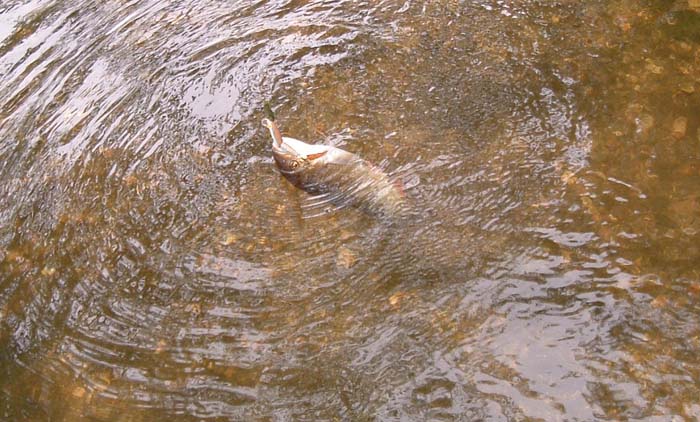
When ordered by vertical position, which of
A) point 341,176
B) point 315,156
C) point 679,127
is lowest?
point 679,127

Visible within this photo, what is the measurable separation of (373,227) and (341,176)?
0.44 meters

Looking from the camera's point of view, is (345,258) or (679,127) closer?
(345,258)

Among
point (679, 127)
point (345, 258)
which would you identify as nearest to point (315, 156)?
point (345, 258)

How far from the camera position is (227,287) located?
4.31 m

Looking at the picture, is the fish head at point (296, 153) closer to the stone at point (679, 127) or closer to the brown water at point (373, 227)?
the brown water at point (373, 227)

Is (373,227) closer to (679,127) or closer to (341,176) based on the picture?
(341,176)

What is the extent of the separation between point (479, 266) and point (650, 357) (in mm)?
1084

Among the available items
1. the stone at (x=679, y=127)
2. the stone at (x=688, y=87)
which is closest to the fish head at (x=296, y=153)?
the stone at (x=679, y=127)

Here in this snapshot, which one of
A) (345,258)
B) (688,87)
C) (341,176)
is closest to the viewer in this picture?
(345,258)

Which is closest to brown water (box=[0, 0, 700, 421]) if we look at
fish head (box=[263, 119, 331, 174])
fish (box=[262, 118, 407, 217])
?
fish (box=[262, 118, 407, 217])

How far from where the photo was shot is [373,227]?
441cm

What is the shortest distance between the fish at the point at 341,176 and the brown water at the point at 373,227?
0.12 metres

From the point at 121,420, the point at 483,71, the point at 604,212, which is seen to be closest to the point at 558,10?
the point at 483,71

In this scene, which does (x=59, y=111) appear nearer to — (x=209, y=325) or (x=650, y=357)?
(x=209, y=325)
